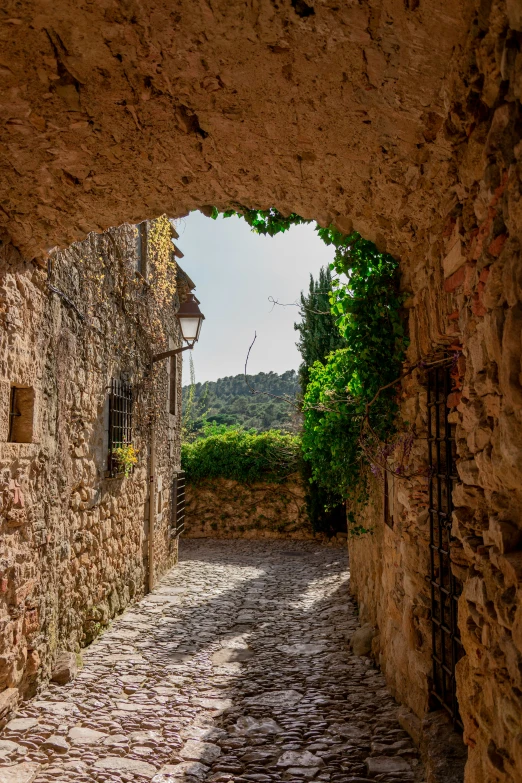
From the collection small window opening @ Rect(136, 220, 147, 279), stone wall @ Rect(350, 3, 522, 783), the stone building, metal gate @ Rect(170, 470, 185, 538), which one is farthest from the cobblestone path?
small window opening @ Rect(136, 220, 147, 279)

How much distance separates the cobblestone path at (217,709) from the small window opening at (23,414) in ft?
5.12

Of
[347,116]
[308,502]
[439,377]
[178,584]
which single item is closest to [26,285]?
[347,116]

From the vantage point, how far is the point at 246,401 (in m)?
31.9

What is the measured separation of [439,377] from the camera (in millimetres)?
3008

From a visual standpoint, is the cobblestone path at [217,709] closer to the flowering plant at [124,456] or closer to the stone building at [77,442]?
the stone building at [77,442]

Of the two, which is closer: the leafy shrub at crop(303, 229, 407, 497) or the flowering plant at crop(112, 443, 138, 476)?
the leafy shrub at crop(303, 229, 407, 497)

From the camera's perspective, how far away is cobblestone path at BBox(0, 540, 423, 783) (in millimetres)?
2734

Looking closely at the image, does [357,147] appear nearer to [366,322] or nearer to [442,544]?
[366,322]

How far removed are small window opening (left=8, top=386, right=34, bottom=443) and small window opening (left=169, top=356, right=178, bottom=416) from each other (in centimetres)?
540

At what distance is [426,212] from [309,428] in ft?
9.28

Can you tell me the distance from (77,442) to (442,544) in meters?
2.85

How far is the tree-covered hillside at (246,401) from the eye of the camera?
26.6 m

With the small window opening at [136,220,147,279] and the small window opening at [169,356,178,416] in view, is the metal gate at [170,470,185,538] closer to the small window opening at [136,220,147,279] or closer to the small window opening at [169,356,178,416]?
the small window opening at [169,356,178,416]

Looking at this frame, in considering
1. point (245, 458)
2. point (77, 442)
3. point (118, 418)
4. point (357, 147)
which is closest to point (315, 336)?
point (245, 458)
